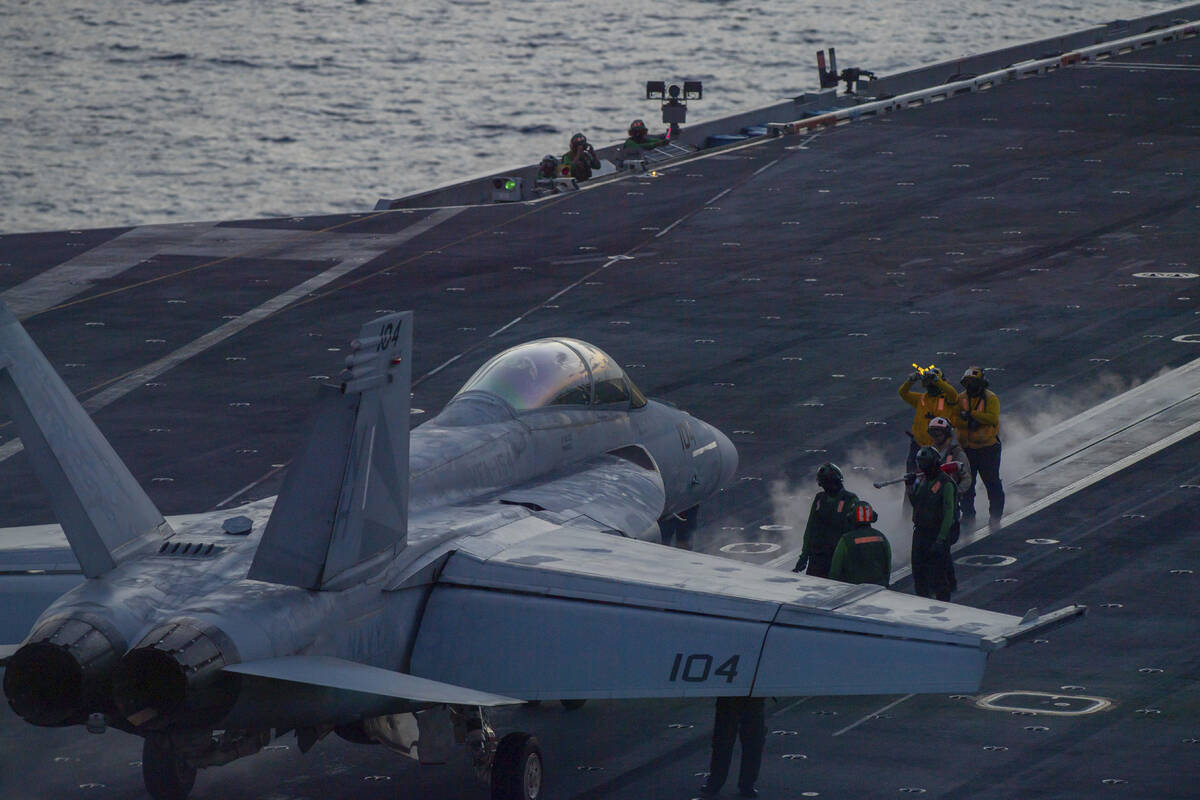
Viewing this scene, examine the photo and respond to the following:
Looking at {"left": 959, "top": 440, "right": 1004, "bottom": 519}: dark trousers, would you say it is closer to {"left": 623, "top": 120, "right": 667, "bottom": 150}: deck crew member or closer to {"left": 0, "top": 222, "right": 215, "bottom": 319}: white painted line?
{"left": 0, "top": 222, "right": 215, "bottom": 319}: white painted line

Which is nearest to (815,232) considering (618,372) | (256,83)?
(618,372)

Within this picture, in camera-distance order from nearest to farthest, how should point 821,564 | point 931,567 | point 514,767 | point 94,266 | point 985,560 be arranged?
A: 1. point 514,767
2. point 821,564
3. point 931,567
4. point 985,560
5. point 94,266

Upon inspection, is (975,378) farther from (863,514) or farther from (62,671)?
(62,671)

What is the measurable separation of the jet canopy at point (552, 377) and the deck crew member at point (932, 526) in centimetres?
353

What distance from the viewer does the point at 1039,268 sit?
40.3m

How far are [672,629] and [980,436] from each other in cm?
1083

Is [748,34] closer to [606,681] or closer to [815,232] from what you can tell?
[815,232]

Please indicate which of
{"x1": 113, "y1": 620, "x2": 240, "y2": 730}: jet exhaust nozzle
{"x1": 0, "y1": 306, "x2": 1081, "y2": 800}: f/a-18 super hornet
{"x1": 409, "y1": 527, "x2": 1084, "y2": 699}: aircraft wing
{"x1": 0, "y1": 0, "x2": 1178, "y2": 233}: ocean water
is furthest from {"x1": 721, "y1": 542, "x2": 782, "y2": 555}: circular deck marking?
{"x1": 0, "y1": 0, "x2": 1178, "y2": 233}: ocean water

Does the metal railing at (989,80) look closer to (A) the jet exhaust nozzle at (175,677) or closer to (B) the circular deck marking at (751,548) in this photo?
(B) the circular deck marking at (751,548)

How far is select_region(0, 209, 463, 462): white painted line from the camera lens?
111 ft

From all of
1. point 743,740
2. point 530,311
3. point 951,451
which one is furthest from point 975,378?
point 530,311

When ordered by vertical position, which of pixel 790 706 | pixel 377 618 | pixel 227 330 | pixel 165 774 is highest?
pixel 227 330

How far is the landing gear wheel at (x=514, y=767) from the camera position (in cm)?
1730

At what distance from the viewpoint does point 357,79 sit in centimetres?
12925
